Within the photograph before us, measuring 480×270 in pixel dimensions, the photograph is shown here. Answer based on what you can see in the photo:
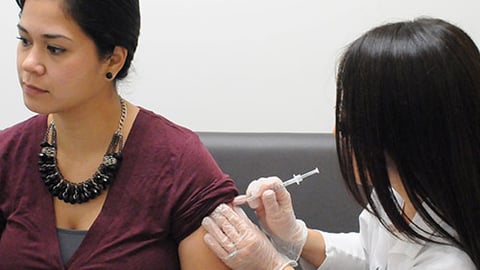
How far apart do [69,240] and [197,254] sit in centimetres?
28

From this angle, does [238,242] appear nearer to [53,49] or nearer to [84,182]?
[84,182]

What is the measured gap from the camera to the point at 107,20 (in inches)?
49.6

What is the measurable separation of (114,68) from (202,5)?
0.84m

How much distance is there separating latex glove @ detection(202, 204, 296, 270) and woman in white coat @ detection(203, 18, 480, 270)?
0.27 metres

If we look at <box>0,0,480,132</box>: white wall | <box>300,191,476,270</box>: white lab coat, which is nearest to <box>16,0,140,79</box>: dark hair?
<box>300,191,476,270</box>: white lab coat

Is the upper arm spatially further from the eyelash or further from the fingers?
the eyelash

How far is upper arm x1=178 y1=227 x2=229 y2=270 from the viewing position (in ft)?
4.50

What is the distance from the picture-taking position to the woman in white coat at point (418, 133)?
43.2 inches

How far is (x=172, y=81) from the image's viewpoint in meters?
2.18

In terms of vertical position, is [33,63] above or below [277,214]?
above

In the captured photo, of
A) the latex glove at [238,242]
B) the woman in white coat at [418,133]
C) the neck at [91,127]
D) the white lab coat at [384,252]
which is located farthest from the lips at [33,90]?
the white lab coat at [384,252]

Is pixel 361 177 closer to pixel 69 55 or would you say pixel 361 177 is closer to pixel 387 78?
pixel 387 78

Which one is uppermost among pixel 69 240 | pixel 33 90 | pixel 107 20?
pixel 107 20

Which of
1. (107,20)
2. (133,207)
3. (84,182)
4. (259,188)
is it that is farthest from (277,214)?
(107,20)
